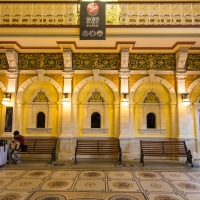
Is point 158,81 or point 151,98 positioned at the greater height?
point 158,81

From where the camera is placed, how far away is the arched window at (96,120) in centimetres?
962

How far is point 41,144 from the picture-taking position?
9102mm

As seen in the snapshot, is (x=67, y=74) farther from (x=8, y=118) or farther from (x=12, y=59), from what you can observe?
(x=8, y=118)

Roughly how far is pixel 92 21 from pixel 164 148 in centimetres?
616

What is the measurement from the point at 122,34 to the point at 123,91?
8.70 ft

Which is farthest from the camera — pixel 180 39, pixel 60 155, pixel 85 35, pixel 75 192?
pixel 60 155

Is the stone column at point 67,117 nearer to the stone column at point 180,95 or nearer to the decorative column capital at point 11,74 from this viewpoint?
the decorative column capital at point 11,74

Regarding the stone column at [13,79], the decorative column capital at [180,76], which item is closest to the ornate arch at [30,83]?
the stone column at [13,79]

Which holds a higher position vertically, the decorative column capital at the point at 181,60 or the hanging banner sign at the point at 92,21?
the hanging banner sign at the point at 92,21

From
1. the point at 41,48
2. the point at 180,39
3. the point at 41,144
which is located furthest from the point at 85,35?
the point at 41,144

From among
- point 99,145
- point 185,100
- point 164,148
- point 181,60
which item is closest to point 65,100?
point 99,145

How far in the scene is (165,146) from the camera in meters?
8.92

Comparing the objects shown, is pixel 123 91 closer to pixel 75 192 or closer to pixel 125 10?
pixel 125 10

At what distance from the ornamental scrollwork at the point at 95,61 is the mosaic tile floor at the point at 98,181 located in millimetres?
4547
